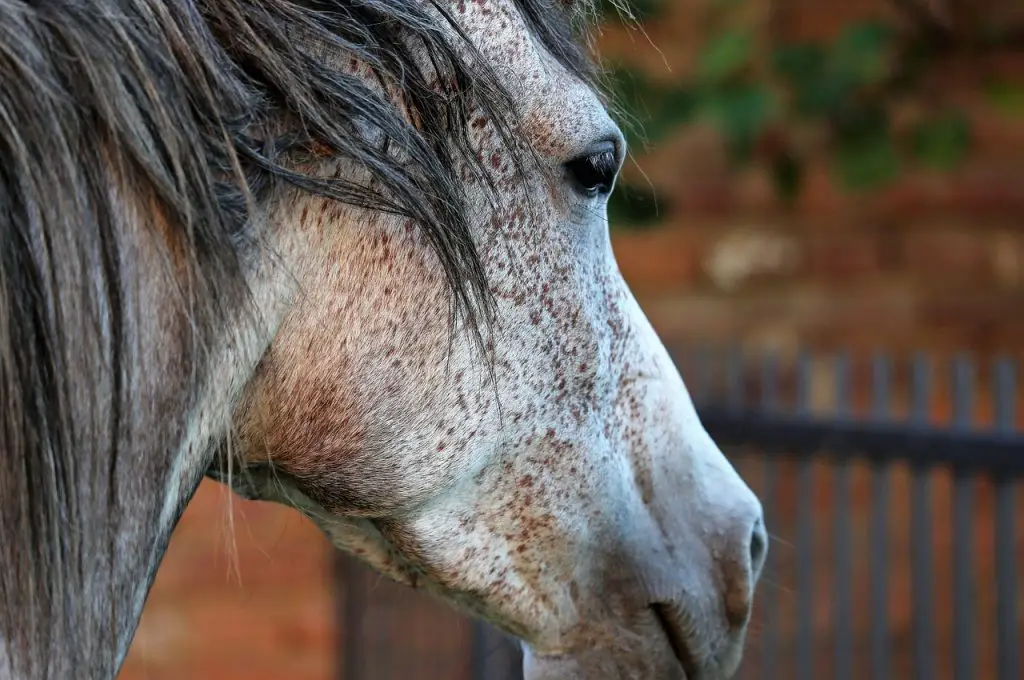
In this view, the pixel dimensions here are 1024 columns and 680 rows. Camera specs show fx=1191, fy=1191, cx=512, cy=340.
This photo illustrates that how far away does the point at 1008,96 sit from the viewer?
2775mm

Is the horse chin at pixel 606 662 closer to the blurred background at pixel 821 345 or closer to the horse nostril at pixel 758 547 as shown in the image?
the horse nostril at pixel 758 547

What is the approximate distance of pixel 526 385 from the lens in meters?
1.14

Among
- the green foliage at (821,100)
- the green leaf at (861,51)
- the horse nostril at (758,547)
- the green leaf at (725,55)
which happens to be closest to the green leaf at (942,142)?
the green foliage at (821,100)

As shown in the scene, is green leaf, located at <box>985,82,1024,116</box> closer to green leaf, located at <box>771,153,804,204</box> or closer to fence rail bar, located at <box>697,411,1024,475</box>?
green leaf, located at <box>771,153,804,204</box>

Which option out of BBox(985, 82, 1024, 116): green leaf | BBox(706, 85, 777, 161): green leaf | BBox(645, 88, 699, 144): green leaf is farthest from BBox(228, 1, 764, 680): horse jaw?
BBox(985, 82, 1024, 116): green leaf

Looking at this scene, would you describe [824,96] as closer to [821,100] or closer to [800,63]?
[821,100]

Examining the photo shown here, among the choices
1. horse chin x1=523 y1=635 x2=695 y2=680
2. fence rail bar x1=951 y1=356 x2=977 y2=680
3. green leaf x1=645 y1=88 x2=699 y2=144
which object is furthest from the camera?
green leaf x1=645 y1=88 x2=699 y2=144

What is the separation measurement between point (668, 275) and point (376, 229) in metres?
3.09

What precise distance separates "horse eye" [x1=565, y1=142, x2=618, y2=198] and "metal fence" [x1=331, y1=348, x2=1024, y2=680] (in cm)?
141

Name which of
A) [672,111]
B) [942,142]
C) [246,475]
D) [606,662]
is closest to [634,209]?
[672,111]

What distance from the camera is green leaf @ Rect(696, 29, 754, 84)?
110 inches

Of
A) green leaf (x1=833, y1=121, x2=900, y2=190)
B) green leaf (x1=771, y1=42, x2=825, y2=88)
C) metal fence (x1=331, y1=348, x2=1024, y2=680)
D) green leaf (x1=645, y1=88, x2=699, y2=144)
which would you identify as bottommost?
metal fence (x1=331, y1=348, x2=1024, y2=680)

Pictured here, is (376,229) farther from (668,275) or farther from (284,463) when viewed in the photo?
(668,275)

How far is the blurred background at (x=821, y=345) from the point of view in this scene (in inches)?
110
